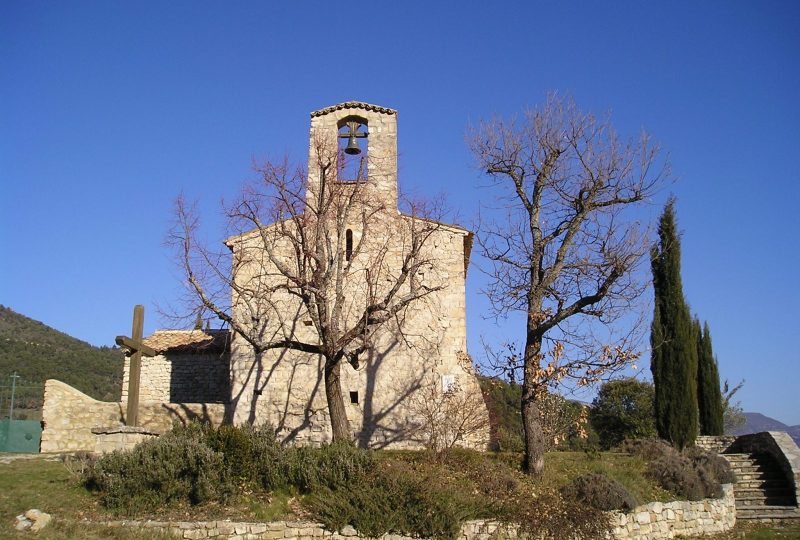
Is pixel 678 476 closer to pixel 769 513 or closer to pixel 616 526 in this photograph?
pixel 769 513

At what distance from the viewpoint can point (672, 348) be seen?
19141 mm

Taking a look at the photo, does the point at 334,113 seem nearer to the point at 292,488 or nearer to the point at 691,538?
the point at 292,488

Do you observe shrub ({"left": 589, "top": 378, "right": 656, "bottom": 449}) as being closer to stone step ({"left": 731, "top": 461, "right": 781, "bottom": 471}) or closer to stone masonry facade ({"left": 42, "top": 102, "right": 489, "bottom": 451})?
stone step ({"left": 731, "top": 461, "right": 781, "bottom": 471})

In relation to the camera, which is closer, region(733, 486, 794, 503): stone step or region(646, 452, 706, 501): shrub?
region(646, 452, 706, 501): shrub

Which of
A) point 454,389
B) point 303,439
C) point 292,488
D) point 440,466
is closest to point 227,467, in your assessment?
point 292,488

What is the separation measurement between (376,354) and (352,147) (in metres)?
5.44

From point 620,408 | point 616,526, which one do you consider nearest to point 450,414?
point 616,526

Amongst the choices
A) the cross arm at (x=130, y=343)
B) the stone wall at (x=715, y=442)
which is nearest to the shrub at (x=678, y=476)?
the stone wall at (x=715, y=442)

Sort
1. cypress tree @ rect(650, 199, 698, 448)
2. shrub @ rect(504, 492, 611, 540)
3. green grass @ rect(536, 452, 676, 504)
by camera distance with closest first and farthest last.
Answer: shrub @ rect(504, 492, 611, 540) → green grass @ rect(536, 452, 676, 504) → cypress tree @ rect(650, 199, 698, 448)

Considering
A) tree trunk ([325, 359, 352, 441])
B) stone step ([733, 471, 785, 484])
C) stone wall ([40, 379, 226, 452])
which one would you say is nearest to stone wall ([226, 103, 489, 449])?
stone wall ([40, 379, 226, 452])

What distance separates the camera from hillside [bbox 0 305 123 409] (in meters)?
36.0

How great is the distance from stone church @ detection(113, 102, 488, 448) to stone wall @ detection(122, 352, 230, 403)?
3747mm

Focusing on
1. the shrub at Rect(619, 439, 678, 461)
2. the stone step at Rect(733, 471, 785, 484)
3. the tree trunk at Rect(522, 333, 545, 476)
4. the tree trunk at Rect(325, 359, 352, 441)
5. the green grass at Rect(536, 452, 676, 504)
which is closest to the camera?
the green grass at Rect(536, 452, 676, 504)

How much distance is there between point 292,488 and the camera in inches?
459
